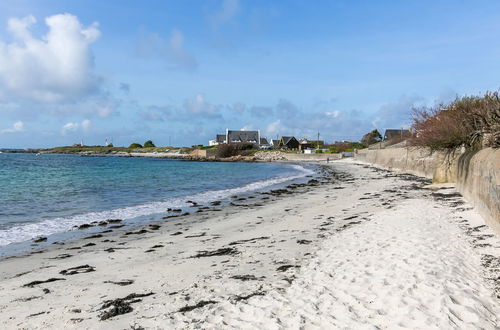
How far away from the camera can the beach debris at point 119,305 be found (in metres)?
5.21

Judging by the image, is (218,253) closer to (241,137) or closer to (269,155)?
(269,155)

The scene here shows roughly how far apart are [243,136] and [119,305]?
127 m

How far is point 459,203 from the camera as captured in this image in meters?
13.9

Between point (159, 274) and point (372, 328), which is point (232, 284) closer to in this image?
point (159, 274)

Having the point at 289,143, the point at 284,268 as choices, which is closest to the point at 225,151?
the point at 289,143

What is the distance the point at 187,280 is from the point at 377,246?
4.37m

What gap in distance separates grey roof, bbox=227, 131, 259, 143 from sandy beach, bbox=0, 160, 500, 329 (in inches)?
4661

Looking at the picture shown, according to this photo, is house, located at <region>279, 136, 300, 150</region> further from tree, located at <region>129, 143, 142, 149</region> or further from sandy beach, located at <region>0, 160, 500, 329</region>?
sandy beach, located at <region>0, 160, 500, 329</region>

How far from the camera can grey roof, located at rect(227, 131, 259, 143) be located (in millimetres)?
130000

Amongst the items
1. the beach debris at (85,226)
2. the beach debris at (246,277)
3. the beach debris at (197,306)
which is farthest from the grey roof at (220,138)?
the beach debris at (197,306)

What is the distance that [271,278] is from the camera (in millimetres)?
6578

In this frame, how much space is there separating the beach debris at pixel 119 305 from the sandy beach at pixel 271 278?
2 centimetres

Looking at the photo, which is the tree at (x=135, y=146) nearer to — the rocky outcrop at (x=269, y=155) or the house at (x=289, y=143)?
the house at (x=289, y=143)

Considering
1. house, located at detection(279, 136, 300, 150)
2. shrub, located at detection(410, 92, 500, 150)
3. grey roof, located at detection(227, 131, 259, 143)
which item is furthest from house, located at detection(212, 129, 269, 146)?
shrub, located at detection(410, 92, 500, 150)
